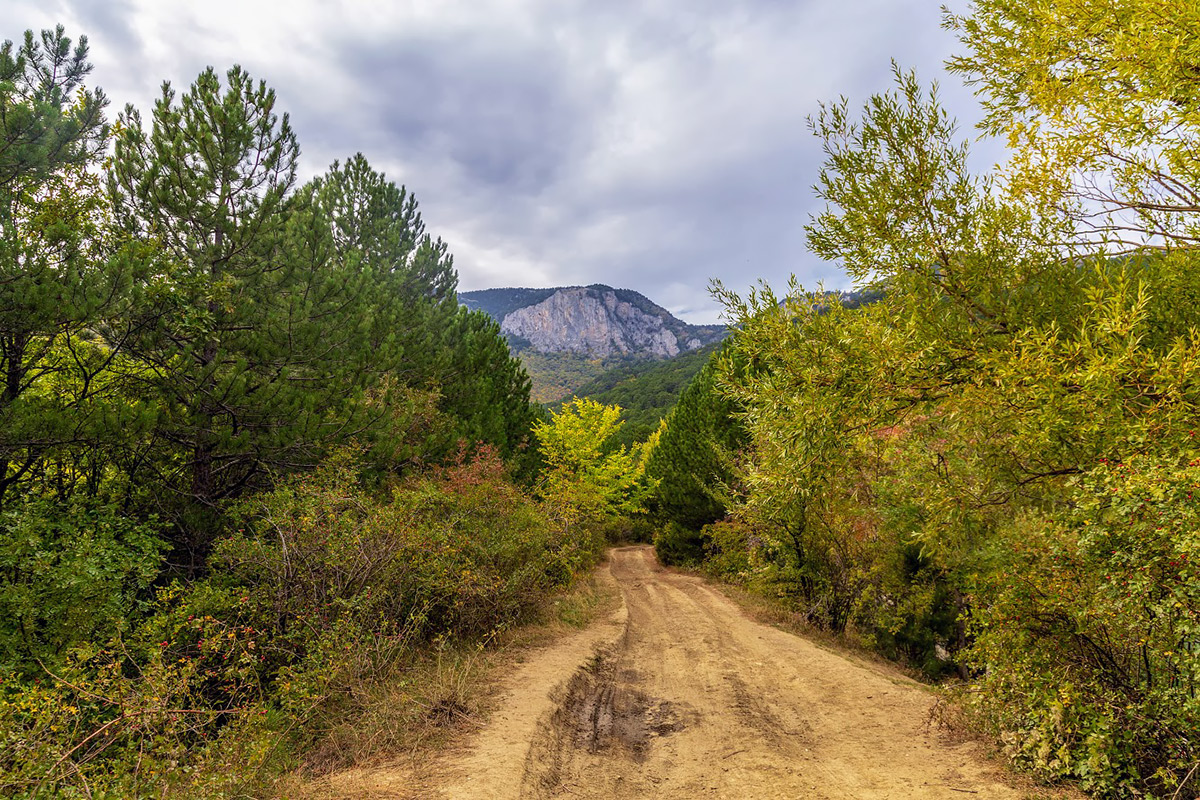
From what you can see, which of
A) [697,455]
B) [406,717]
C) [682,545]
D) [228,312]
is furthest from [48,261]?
[682,545]

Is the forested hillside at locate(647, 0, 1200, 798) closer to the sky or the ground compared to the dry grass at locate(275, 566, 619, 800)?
closer to the sky


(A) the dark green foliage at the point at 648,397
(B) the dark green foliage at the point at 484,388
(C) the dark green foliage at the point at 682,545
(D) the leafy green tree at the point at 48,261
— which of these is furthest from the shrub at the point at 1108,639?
(A) the dark green foliage at the point at 648,397

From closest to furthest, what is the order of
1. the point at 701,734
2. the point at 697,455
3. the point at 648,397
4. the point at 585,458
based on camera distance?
the point at 701,734 < the point at 697,455 < the point at 585,458 < the point at 648,397

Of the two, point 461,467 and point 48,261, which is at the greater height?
point 48,261

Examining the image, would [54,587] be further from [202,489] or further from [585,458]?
[585,458]

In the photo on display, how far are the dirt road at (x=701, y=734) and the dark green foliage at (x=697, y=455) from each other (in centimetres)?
1017

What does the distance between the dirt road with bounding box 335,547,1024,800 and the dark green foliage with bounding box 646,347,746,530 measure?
10.2m

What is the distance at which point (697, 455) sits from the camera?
2261 centimetres

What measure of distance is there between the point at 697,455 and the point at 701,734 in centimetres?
1633

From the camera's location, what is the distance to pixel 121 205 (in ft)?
29.9

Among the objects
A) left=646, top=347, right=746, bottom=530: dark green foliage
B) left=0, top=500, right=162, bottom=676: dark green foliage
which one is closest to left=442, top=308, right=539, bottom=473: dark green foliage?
left=646, top=347, right=746, bottom=530: dark green foliage

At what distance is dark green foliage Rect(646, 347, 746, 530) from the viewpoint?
21219 millimetres

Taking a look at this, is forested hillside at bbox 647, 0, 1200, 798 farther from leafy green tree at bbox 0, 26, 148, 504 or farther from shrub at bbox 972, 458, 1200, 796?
leafy green tree at bbox 0, 26, 148, 504

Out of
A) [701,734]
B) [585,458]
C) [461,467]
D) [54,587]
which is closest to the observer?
[54,587]
